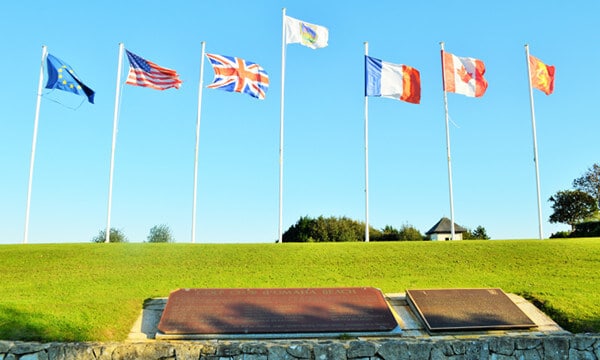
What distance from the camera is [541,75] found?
83.8 feet

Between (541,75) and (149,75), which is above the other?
(541,75)

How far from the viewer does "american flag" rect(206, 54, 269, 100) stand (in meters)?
22.7

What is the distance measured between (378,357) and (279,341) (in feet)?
6.33

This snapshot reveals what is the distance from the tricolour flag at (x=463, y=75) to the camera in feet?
80.7

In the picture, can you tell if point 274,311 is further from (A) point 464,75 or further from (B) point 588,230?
(B) point 588,230

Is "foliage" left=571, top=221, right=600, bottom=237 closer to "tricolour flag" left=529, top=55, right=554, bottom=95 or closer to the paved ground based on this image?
"tricolour flag" left=529, top=55, right=554, bottom=95

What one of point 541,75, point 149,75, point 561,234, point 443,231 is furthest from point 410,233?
point 149,75

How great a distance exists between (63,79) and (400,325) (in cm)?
1748

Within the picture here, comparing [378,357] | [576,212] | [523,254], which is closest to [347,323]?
[378,357]

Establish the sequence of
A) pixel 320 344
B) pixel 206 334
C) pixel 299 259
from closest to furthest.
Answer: pixel 320 344 < pixel 206 334 < pixel 299 259

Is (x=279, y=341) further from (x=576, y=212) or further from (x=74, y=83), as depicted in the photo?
(x=576, y=212)

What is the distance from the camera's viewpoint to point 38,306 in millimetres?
11727

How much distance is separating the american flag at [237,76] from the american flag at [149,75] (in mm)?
1633

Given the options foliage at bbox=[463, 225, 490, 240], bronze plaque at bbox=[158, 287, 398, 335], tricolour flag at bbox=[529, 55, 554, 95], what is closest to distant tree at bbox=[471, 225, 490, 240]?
foliage at bbox=[463, 225, 490, 240]
